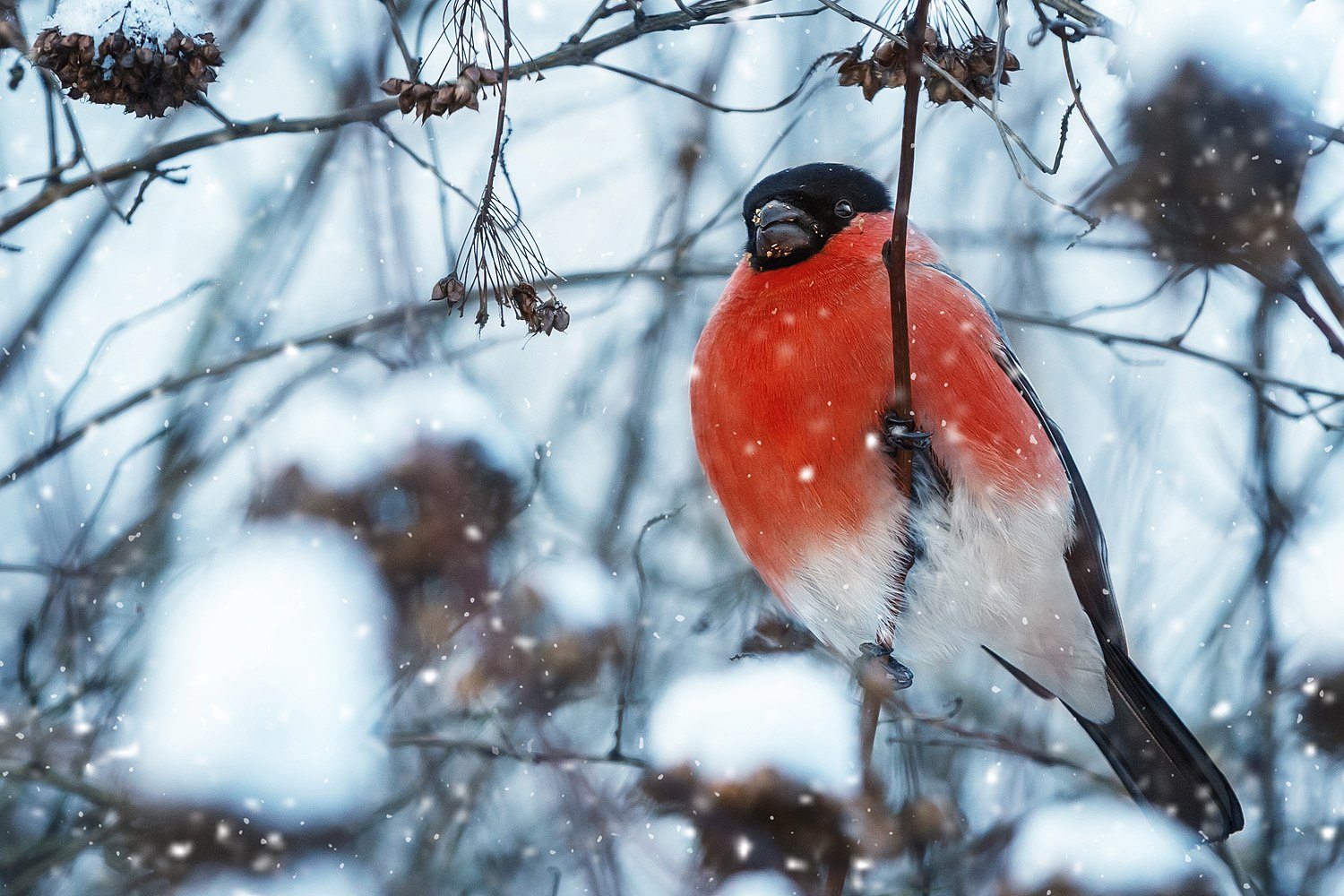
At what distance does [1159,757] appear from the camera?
5.91ft

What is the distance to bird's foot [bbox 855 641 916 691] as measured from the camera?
5.36 feet

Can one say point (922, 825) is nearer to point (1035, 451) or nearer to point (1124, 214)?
point (1035, 451)

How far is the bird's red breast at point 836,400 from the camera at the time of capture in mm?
1520

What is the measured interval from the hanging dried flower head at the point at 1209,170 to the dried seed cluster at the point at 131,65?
5.05ft

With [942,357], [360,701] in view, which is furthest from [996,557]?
[360,701]

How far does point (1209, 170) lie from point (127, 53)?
183cm

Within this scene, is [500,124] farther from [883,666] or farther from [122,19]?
[883,666]

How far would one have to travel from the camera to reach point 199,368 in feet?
6.52

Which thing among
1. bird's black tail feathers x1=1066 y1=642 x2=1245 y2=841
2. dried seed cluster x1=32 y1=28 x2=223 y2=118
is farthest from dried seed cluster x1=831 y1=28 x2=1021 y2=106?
bird's black tail feathers x1=1066 y1=642 x2=1245 y2=841

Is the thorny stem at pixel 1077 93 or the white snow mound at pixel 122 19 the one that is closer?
the thorny stem at pixel 1077 93

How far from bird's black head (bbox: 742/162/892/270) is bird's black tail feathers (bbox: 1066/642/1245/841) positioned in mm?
833

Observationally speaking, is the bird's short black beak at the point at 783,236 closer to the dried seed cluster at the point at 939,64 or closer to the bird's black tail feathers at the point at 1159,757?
the dried seed cluster at the point at 939,64

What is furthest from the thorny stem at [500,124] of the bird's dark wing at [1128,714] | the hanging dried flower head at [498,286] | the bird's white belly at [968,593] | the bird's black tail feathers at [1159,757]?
the bird's black tail feathers at [1159,757]

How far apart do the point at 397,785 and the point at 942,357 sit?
→ 129 cm
